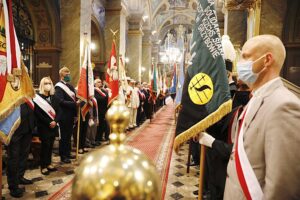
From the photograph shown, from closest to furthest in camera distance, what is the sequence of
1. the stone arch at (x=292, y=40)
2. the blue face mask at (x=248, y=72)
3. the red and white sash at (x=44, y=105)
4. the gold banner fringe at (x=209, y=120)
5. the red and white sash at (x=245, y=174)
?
the red and white sash at (x=245, y=174) → the blue face mask at (x=248, y=72) → the gold banner fringe at (x=209, y=120) → the red and white sash at (x=44, y=105) → the stone arch at (x=292, y=40)

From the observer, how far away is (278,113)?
127 cm

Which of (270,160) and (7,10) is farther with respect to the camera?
(7,10)

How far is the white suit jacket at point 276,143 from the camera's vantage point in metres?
1.22

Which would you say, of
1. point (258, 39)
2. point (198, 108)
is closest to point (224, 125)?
point (198, 108)

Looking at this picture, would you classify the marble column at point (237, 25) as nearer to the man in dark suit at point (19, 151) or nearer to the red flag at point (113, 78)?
the red flag at point (113, 78)

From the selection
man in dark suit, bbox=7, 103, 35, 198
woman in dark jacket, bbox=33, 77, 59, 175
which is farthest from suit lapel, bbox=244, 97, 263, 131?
woman in dark jacket, bbox=33, 77, 59, 175

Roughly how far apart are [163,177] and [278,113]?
3.52m

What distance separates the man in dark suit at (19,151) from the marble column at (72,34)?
4.67m

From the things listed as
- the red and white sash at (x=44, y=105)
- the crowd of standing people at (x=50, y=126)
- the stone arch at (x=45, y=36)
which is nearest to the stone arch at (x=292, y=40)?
the crowd of standing people at (x=50, y=126)

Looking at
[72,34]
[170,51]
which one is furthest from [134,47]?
[170,51]

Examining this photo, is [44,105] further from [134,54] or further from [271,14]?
[134,54]

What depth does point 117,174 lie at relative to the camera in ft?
1.83

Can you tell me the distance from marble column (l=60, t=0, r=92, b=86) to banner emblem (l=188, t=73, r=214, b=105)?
640cm

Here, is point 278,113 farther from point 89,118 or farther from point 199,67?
point 89,118
